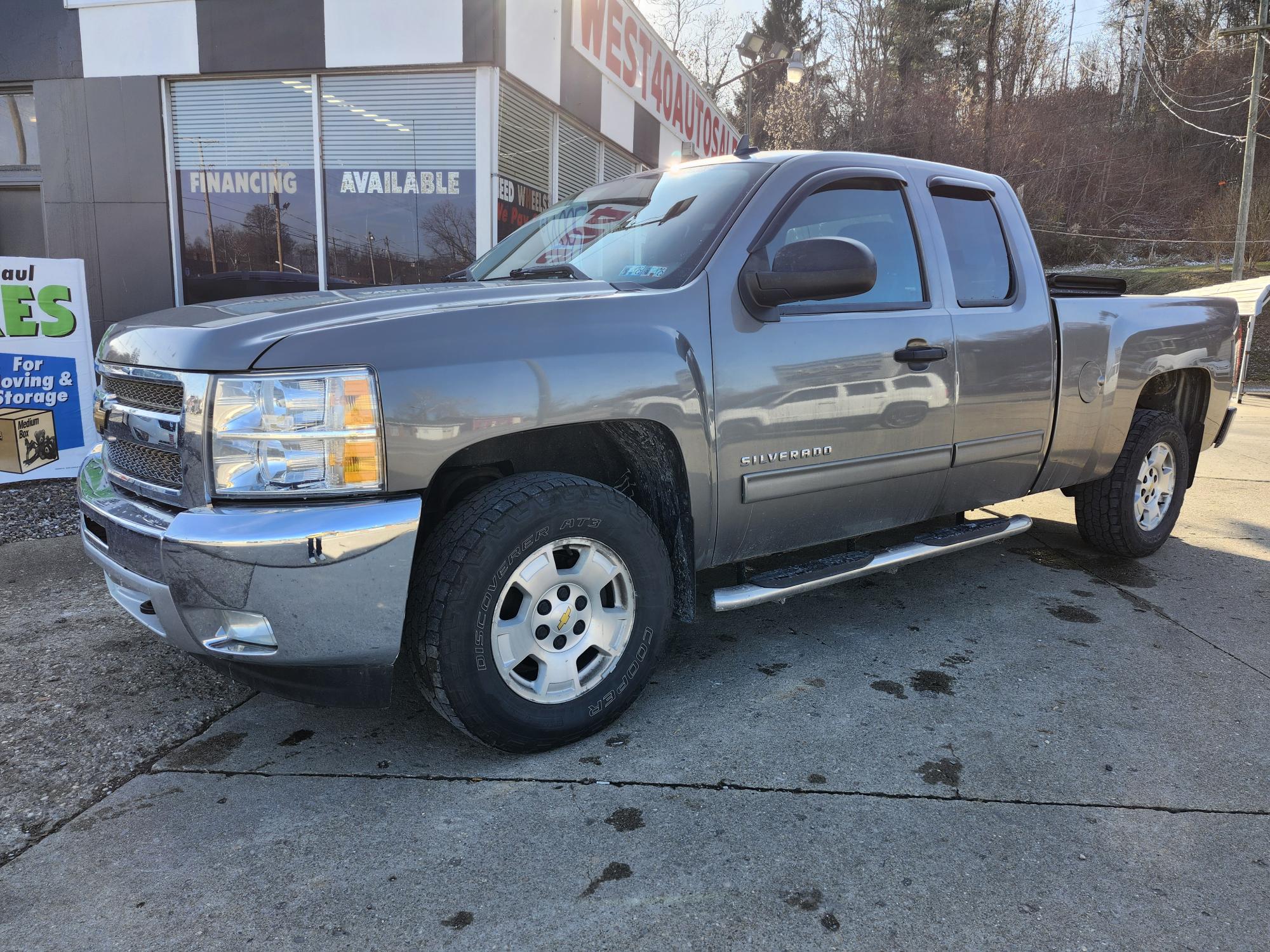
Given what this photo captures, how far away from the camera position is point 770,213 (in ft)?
9.86

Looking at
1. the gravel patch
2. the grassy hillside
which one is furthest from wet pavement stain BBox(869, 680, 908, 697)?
the grassy hillside

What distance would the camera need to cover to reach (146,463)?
8.14 ft

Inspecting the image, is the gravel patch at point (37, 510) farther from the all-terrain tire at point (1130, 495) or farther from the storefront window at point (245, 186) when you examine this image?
the all-terrain tire at point (1130, 495)

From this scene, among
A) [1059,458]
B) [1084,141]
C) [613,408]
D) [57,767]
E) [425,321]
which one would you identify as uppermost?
[1084,141]

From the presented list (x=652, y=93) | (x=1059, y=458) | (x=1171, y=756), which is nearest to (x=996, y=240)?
(x=1059, y=458)

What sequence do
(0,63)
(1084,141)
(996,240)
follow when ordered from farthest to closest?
1. (1084,141)
2. (0,63)
3. (996,240)

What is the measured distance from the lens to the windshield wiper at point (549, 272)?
3018 mm

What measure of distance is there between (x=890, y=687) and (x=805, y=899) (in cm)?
126

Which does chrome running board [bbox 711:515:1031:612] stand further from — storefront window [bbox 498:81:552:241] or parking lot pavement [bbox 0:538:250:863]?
storefront window [bbox 498:81:552:241]

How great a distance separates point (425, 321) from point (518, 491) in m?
0.54

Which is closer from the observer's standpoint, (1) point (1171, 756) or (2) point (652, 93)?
(1) point (1171, 756)

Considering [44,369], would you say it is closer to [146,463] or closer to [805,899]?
[146,463]

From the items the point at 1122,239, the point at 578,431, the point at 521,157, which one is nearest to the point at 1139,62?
the point at 1122,239

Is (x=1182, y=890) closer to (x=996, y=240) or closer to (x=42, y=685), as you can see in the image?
(x=996, y=240)
